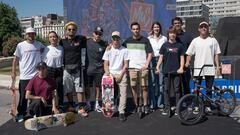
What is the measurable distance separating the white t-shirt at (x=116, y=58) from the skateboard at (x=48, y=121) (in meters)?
1.20

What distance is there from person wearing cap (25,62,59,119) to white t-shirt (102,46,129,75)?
3.75ft

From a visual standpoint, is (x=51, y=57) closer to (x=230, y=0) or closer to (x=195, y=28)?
(x=195, y=28)

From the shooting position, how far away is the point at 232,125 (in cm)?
581

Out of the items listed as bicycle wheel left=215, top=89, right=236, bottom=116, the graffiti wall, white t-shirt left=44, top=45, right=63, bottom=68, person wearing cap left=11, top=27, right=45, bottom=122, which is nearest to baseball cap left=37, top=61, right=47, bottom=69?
person wearing cap left=11, top=27, right=45, bottom=122

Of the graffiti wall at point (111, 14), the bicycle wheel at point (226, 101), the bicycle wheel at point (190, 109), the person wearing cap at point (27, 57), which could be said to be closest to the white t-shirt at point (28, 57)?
the person wearing cap at point (27, 57)

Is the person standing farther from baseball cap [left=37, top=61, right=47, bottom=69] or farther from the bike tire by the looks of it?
baseball cap [left=37, top=61, right=47, bottom=69]

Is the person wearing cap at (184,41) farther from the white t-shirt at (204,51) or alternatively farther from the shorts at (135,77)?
the shorts at (135,77)

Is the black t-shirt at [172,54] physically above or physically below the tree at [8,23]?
below

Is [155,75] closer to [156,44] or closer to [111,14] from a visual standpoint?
[156,44]

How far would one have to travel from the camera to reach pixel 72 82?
6699mm

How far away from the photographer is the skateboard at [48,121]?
5.84 meters

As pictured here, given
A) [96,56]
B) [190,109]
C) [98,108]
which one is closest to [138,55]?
[96,56]

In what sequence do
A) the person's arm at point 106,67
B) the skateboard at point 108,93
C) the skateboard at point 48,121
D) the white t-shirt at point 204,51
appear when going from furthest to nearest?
the person's arm at point 106,67 → the skateboard at point 108,93 → the white t-shirt at point 204,51 → the skateboard at point 48,121

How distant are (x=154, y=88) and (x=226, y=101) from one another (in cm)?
146
